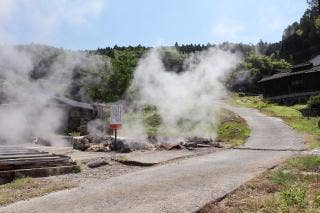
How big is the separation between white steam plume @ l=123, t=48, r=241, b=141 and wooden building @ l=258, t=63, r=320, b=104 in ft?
34.3

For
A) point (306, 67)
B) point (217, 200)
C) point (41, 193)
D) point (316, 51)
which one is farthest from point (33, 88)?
point (316, 51)

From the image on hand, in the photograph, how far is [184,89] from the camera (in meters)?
38.6

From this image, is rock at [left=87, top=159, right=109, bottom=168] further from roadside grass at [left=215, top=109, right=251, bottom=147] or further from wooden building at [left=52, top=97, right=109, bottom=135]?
wooden building at [left=52, top=97, right=109, bottom=135]

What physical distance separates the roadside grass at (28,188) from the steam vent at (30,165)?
1.86 feet

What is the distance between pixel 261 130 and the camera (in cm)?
2939

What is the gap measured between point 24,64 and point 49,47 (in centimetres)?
440

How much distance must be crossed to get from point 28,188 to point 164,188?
134 inches

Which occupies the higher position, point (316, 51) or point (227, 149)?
point (316, 51)

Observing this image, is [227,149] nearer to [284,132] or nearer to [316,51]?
[284,132]

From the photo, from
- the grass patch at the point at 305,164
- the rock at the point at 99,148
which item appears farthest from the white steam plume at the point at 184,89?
the grass patch at the point at 305,164

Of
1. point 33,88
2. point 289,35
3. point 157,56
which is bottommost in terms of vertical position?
point 33,88

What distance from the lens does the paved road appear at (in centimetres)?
938

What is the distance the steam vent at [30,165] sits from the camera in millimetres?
13316

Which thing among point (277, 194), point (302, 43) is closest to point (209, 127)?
point (277, 194)
